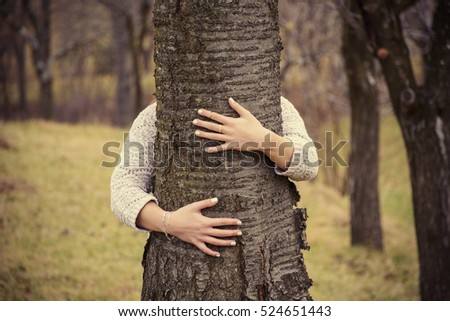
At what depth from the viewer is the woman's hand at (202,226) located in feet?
7.20

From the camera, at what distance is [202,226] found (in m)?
2.20

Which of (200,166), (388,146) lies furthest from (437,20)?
(388,146)

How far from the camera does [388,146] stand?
43.8ft

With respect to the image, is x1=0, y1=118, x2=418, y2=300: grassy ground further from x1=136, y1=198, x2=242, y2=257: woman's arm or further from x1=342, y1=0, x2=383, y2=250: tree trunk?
x1=136, y1=198, x2=242, y2=257: woman's arm

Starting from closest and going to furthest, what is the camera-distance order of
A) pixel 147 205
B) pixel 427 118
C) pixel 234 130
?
1. pixel 234 130
2. pixel 147 205
3. pixel 427 118

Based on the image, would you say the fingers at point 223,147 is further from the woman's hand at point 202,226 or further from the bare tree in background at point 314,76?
the bare tree in background at point 314,76

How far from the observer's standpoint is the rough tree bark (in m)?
4.09

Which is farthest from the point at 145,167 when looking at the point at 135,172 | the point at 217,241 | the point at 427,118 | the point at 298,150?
the point at 427,118

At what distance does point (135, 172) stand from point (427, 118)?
8.40 feet

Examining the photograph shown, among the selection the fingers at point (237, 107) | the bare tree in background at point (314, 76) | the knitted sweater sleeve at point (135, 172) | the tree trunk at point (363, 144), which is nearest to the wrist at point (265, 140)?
the fingers at point (237, 107)

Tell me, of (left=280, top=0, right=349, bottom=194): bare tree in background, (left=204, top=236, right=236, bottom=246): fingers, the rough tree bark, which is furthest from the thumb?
(left=280, top=0, right=349, bottom=194): bare tree in background

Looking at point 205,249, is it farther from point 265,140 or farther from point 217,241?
point 265,140

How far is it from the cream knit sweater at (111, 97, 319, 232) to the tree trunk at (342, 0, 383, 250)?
3.91 metres
